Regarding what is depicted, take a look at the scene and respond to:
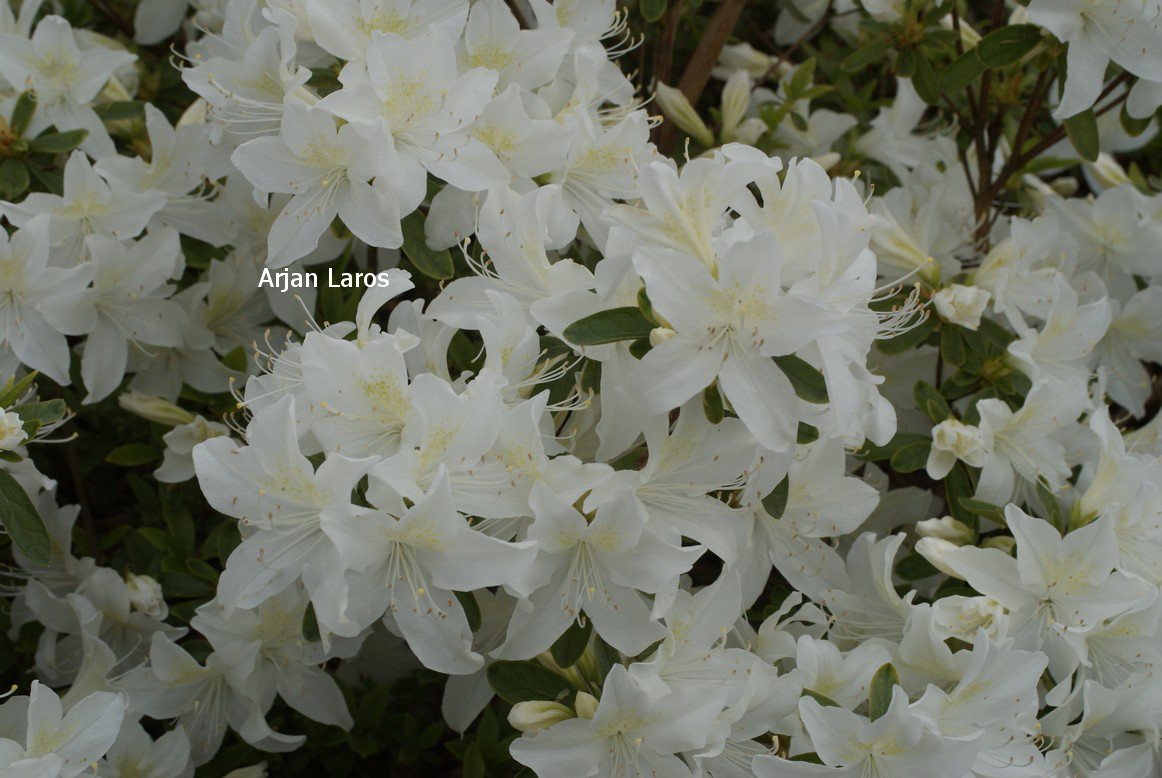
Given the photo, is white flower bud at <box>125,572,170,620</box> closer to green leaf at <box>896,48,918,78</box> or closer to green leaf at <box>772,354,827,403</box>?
green leaf at <box>772,354,827,403</box>

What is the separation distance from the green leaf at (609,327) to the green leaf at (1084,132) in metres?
1.23

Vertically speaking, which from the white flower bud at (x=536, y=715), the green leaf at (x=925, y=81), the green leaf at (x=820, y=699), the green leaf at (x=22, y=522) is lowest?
the green leaf at (x=22, y=522)

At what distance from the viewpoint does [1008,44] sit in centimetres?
236

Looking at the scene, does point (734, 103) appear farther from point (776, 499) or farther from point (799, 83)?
point (776, 499)

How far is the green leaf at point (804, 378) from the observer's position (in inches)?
63.5

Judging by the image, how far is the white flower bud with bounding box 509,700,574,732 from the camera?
167 cm

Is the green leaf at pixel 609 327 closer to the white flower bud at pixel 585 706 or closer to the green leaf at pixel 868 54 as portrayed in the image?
the white flower bud at pixel 585 706

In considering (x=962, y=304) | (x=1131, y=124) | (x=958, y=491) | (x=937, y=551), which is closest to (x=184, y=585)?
(x=937, y=551)

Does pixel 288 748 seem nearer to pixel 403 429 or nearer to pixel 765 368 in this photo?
pixel 403 429

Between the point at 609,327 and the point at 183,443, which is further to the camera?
the point at 183,443

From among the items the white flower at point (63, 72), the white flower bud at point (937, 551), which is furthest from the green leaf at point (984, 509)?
the white flower at point (63, 72)

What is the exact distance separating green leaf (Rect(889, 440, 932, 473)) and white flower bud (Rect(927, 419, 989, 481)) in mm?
23

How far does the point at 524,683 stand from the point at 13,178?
1413 mm

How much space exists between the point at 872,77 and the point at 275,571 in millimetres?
2663
